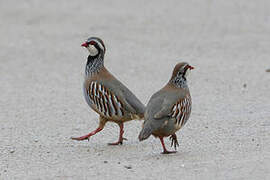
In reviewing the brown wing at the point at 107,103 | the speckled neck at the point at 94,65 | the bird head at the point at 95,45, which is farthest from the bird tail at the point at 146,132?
the bird head at the point at 95,45

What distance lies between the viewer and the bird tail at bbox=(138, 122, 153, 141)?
8336 mm

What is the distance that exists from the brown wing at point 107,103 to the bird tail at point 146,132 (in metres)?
1.04

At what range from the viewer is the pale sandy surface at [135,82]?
8.30 m

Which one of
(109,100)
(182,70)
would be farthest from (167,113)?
(109,100)

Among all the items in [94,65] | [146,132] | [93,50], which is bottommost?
[146,132]

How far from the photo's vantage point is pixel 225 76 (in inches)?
553

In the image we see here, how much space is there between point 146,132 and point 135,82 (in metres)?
5.61

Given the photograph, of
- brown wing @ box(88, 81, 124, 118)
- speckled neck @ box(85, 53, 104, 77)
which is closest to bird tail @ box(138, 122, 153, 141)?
brown wing @ box(88, 81, 124, 118)

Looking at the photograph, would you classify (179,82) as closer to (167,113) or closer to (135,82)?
(167,113)

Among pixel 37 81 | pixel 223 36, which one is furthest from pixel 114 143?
pixel 223 36

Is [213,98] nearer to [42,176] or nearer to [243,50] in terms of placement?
[243,50]

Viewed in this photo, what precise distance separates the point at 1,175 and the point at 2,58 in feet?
27.4

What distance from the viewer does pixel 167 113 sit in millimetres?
8508

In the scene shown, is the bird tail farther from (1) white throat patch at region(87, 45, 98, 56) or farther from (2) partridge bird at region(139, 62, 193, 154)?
(1) white throat patch at region(87, 45, 98, 56)
